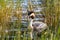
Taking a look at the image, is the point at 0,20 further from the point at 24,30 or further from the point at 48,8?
the point at 48,8

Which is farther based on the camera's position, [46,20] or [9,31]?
[46,20]

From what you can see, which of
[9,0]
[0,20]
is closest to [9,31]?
[0,20]

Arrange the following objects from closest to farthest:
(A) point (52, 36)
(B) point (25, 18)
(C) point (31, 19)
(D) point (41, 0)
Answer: (A) point (52, 36) < (C) point (31, 19) < (B) point (25, 18) < (D) point (41, 0)

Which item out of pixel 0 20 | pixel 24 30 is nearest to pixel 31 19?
pixel 24 30

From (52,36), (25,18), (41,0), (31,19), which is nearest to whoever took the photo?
(52,36)

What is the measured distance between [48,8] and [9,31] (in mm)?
534

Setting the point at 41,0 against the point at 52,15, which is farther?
the point at 41,0

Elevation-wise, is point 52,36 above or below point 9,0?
below

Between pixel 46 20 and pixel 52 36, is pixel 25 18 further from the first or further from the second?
pixel 52 36

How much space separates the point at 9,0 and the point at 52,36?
70 cm

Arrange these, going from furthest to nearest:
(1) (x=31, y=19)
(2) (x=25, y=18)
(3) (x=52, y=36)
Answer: (2) (x=25, y=18)
(1) (x=31, y=19)
(3) (x=52, y=36)

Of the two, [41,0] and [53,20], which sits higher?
[41,0]

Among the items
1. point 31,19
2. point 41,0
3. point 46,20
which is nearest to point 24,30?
point 31,19

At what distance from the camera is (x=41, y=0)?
3182 mm
